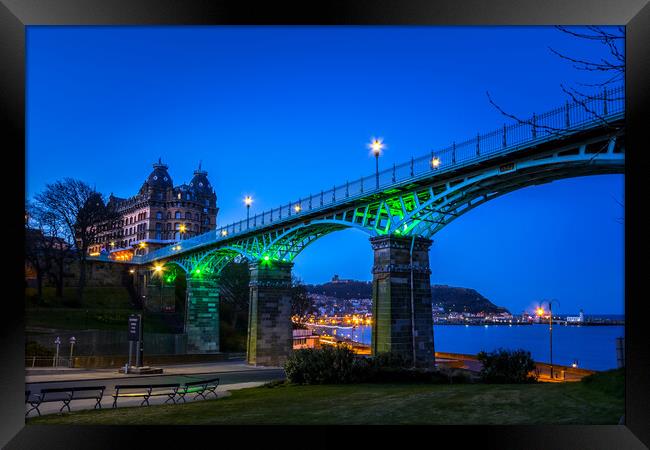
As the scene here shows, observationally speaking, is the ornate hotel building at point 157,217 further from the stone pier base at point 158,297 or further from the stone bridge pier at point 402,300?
the stone bridge pier at point 402,300

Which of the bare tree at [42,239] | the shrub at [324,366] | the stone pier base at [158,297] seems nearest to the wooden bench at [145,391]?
the shrub at [324,366]

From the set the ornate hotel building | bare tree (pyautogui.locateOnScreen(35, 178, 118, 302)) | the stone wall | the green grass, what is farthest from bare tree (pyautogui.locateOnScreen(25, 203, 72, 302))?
the green grass

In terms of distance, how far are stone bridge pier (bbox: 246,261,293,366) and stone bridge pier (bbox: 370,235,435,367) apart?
52.6 ft

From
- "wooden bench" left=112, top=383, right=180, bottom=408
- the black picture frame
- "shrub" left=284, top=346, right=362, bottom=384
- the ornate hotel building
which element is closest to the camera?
the black picture frame

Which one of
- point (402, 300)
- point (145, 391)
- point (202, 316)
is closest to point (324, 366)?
point (145, 391)

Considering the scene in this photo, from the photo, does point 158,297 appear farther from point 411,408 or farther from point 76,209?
point 411,408

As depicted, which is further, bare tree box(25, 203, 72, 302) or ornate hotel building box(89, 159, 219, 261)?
ornate hotel building box(89, 159, 219, 261)

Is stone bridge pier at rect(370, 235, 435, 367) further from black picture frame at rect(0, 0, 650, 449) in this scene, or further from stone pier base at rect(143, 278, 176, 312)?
stone pier base at rect(143, 278, 176, 312)

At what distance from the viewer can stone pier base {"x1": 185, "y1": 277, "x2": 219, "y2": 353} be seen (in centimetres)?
5531

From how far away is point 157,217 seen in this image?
95875 millimetres

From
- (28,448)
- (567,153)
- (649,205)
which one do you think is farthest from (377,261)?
(28,448)
